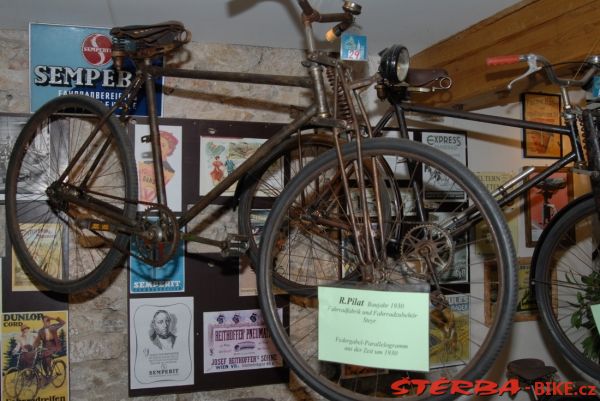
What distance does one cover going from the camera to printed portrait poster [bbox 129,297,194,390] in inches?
65.1

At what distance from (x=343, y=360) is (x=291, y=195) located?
36 centimetres

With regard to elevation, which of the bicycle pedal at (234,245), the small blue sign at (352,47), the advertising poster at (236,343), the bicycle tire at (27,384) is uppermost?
the small blue sign at (352,47)

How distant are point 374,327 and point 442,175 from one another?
3.84 ft

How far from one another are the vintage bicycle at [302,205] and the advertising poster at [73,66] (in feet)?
0.27

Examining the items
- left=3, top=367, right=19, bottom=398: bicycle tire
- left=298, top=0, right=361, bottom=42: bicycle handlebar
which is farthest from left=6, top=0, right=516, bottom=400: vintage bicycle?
left=3, top=367, right=19, bottom=398: bicycle tire

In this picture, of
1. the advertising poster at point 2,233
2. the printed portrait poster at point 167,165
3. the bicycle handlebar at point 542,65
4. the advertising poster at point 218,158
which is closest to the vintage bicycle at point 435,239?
the bicycle handlebar at point 542,65

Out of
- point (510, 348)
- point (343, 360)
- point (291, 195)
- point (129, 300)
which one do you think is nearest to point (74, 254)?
point (129, 300)

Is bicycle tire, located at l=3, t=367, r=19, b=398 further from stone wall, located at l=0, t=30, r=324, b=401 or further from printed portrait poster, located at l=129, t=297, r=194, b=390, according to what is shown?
printed portrait poster, located at l=129, t=297, r=194, b=390

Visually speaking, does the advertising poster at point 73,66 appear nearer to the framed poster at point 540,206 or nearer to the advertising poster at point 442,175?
the advertising poster at point 442,175

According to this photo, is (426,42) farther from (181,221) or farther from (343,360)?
(343,360)

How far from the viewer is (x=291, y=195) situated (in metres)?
1.10

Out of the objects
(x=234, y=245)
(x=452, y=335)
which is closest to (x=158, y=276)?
(x=234, y=245)

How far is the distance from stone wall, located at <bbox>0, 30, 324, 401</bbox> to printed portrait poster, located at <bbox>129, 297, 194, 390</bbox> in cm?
4

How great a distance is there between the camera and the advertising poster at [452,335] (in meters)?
1.84
